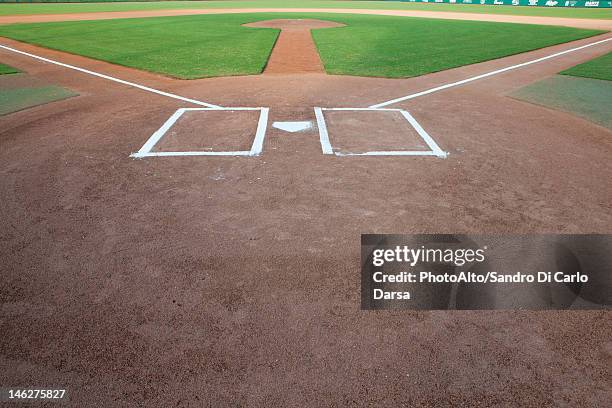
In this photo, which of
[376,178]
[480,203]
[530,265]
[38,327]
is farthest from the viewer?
[376,178]

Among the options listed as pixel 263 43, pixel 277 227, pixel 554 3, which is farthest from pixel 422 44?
pixel 554 3

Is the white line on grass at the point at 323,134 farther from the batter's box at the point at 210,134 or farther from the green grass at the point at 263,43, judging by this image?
the green grass at the point at 263,43

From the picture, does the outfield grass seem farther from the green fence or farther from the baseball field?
the green fence

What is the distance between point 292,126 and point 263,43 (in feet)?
40.8

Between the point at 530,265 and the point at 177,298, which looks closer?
the point at 177,298

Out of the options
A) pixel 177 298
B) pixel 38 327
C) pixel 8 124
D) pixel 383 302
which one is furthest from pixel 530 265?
pixel 8 124

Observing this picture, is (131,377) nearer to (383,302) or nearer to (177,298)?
(177,298)

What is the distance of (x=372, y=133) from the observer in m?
7.54

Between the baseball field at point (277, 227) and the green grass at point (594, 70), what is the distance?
867 mm

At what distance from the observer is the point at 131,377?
293cm

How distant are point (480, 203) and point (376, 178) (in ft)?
4.75

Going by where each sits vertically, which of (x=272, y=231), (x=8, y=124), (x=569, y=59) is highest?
(x=569, y=59)

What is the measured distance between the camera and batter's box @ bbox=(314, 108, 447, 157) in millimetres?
6759

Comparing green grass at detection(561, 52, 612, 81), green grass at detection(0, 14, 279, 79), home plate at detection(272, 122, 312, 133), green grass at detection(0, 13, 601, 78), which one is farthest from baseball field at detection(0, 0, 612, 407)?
green grass at detection(0, 13, 601, 78)
